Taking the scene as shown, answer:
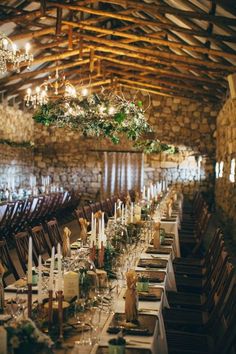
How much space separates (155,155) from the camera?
16141 mm

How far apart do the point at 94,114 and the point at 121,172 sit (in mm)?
7776

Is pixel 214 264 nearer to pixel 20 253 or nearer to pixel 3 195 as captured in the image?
pixel 20 253

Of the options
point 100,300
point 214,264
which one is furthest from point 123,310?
point 214,264

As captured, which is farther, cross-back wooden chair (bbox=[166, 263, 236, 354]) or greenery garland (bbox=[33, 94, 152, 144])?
greenery garland (bbox=[33, 94, 152, 144])

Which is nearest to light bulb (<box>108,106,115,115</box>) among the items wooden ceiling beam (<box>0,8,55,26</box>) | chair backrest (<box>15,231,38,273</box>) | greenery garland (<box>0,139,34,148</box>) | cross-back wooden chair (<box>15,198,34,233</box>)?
wooden ceiling beam (<box>0,8,55,26</box>)

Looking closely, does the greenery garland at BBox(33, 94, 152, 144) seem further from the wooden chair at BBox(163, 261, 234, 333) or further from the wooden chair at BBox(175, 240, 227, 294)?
the wooden chair at BBox(163, 261, 234, 333)

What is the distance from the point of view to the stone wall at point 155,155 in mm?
15719

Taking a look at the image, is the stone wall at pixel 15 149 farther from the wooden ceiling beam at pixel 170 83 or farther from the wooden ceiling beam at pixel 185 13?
the wooden ceiling beam at pixel 185 13

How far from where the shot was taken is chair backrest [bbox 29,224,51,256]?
→ 192 inches

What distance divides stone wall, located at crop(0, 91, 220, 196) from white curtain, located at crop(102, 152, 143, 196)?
0.67ft

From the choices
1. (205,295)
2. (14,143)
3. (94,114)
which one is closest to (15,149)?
(14,143)

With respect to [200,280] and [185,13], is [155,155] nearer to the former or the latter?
[185,13]

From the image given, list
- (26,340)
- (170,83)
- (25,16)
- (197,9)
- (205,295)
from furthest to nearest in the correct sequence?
(170,83) → (25,16) → (197,9) → (205,295) → (26,340)

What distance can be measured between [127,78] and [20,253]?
36.7 ft
